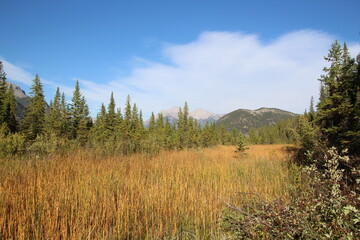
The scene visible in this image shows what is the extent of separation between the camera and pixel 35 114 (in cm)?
2639

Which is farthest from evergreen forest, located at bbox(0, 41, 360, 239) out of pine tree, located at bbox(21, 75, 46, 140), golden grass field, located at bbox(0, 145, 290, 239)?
pine tree, located at bbox(21, 75, 46, 140)

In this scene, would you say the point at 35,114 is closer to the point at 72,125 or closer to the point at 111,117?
the point at 72,125

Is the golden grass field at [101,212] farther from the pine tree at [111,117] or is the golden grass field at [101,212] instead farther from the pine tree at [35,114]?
the pine tree at [111,117]

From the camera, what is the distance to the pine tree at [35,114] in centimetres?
2631

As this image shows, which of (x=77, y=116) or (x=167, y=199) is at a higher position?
(x=77, y=116)

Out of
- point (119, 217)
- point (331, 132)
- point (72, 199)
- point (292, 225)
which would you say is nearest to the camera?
point (292, 225)

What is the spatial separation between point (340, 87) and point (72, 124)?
36456mm

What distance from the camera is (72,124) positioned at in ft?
98.7

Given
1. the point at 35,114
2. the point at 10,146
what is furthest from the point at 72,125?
the point at 10,146

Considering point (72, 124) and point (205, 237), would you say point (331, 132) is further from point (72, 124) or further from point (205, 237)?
point (72, 124)

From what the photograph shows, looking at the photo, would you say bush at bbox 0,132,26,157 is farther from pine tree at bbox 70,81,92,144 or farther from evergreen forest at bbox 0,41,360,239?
pine tree at bbox 70,81,92,144

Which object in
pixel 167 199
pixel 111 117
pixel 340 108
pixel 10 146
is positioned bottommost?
pixel 167 199

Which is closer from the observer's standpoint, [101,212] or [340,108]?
[101,212]

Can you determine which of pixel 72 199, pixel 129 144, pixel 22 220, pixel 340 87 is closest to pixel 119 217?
pixel 72 199
